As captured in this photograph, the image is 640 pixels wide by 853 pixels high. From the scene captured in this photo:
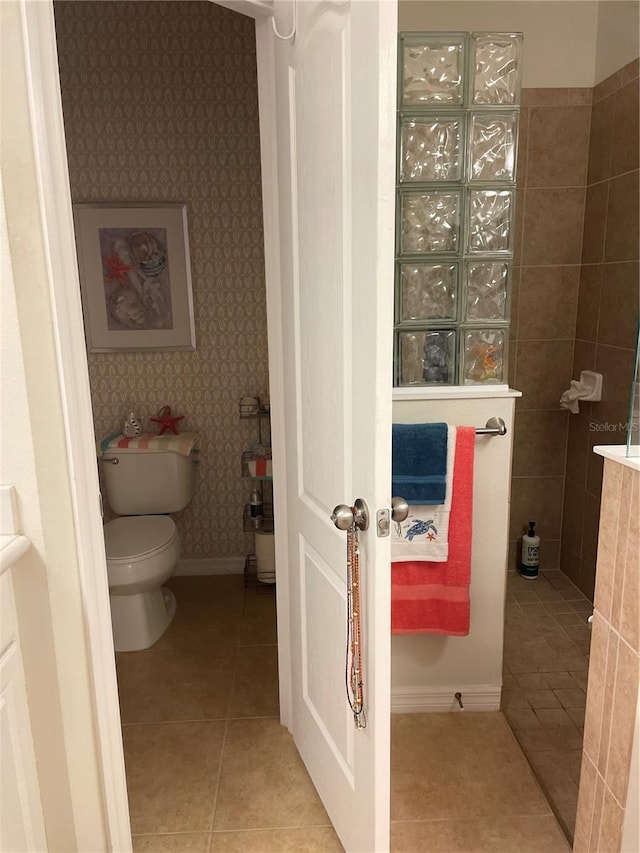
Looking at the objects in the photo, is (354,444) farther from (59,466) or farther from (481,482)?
(481,482)

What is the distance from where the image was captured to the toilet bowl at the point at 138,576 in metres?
2.40

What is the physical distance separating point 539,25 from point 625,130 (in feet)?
1.89

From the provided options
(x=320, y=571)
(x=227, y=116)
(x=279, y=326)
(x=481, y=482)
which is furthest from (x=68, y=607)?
(x=227, y=116)

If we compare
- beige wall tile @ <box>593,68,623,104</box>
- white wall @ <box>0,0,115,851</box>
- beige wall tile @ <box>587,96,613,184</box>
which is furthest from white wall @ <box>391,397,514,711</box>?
beige wall tile @ <box>593,68,623,104</box>

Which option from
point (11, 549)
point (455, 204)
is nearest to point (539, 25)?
point (455, 204)

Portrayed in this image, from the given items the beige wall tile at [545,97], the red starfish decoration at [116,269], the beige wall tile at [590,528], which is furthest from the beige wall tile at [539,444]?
the red starfish decoration at [116,269]

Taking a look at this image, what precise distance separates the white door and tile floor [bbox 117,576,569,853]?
0.60ft

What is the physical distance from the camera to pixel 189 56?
263cm

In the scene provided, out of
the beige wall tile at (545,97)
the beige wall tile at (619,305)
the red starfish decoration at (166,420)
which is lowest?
the red starfish decoration at (166,420)

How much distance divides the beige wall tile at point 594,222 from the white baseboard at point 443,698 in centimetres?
178

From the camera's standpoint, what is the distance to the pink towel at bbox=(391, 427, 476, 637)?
6.00 feet

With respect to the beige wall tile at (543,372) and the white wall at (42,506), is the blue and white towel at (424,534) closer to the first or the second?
the white wall at (42,506)

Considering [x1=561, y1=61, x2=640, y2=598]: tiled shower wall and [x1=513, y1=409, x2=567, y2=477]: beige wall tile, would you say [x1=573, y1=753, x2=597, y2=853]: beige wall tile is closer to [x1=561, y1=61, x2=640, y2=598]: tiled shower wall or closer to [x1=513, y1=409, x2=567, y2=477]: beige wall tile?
[x1=561, y1=61, x2=640, y2=598]: tiled shower wall

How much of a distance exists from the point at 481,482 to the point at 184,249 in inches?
66.9
